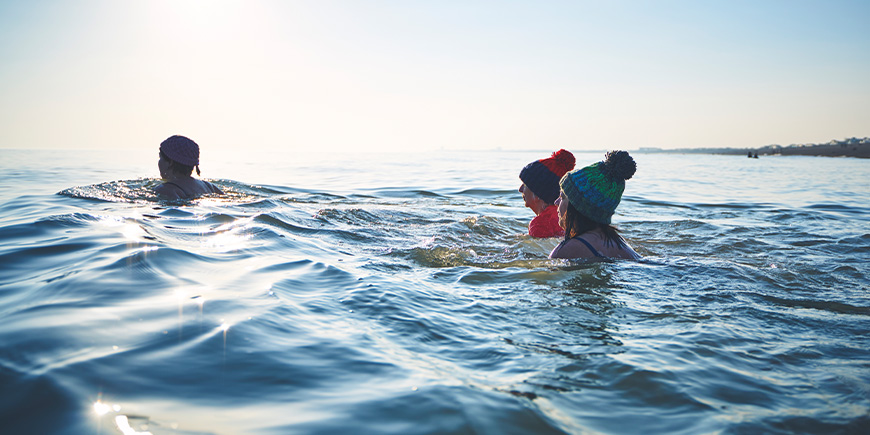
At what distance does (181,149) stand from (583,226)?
7.35m

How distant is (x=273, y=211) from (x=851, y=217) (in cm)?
1135

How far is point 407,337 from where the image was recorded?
309 centimetres

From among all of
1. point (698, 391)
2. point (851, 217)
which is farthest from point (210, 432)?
point (851, 217)

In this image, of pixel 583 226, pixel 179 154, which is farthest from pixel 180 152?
pixel 583 226

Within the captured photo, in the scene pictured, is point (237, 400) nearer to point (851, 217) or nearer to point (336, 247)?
point (336, 247)

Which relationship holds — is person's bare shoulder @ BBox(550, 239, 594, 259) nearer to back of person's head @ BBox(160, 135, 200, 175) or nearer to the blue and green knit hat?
the blue and green knit hat

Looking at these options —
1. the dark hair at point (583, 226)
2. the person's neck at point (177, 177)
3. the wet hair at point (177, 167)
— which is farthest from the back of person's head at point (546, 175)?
the person's neck at point (177, 177)

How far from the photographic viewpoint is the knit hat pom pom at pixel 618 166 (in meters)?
5.00

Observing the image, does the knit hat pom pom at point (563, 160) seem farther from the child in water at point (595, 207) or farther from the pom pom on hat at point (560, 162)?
the child in water at point (595, 207)

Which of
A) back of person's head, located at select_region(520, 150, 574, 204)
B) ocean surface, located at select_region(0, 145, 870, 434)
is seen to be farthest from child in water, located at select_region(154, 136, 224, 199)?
back of person's head, located at select_region(520, 150, 574, 204)

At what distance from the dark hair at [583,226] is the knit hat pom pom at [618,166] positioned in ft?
1.66

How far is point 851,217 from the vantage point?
34.1 feet

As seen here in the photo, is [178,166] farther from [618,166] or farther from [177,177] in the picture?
[618,166]

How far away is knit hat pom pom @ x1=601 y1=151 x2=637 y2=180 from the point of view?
500cm
